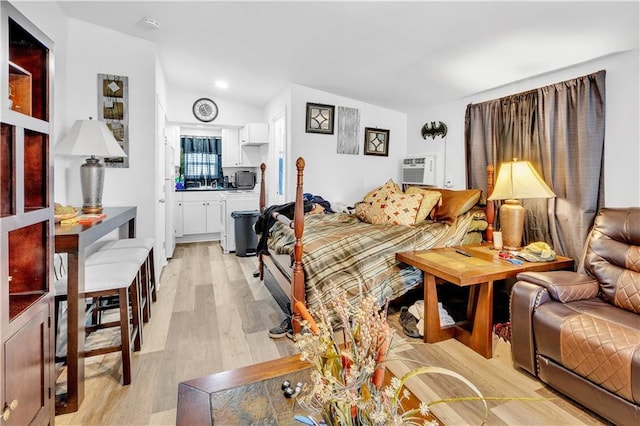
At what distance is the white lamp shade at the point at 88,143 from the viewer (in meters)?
2.69

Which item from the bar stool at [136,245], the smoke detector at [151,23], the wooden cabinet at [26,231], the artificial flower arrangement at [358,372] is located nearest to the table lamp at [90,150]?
the bar stool at [136,245]

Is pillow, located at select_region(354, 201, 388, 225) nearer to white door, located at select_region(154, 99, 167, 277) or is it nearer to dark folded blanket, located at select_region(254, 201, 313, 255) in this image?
dark folded blanket, located at select_region(254, 201, 313, 255)

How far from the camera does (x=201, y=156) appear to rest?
20.9ft

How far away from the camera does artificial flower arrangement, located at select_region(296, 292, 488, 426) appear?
80cm

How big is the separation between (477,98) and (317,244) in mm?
2367

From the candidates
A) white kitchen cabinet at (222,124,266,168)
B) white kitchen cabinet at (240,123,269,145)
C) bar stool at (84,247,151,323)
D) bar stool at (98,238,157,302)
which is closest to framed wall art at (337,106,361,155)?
white kitchen cabinet at (240,123,269,145)

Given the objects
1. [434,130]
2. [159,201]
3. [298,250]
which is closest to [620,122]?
[434,130]

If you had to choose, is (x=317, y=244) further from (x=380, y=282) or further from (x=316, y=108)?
(x=316, y=108)

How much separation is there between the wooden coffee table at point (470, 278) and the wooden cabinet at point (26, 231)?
83.5 inches

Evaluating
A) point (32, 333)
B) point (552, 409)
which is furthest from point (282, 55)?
point (552, 409)

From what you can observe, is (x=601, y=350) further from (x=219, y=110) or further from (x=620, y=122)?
(x=219, y=110)

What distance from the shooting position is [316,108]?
4430 mm

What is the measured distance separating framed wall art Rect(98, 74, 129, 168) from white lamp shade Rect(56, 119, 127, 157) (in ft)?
1.86

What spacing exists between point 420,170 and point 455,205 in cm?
118
